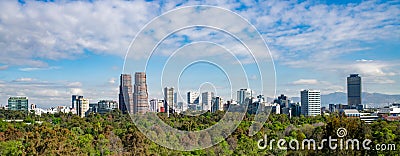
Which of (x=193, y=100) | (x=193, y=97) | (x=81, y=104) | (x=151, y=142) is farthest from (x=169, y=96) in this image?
(x=81, y=104)

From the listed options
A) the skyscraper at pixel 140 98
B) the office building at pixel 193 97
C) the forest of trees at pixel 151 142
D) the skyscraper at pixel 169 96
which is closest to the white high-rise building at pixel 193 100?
the office building at pixel 193 97

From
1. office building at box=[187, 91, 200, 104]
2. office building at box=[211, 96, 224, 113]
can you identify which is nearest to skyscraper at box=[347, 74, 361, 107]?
office building at box=[211, 96, 224, 113]

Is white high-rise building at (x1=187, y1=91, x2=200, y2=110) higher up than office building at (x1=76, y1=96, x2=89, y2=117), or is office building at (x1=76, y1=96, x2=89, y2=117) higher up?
white high-rise building at (x1=187, y1=91, x2=200, y2=110)

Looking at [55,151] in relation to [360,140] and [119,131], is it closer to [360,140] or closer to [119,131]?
[119,131]

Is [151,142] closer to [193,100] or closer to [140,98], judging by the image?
[193,100]

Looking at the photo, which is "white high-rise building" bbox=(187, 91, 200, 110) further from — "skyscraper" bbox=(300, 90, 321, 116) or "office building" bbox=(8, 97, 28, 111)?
"office building" bbox=(8, 97, 28, 111)

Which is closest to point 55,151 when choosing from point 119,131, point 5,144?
point 5,144
